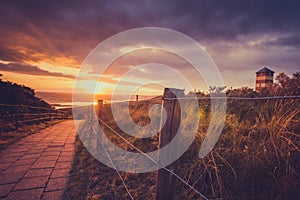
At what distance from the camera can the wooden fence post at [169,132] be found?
1.76 metres

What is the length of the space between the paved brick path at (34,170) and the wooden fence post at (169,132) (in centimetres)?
179

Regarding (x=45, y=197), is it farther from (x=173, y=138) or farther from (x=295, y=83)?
(x=295, y=83)

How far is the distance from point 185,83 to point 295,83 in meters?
2.75

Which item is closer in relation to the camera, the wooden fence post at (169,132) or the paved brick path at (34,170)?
the wooden fence post at (169,132)

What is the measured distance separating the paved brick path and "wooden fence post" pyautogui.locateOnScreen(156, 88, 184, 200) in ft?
5.88

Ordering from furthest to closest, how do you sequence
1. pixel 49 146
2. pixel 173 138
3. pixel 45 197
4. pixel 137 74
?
pixel 137 74 < pixel 49 146 < pixel 45 197 < pixel 173 138

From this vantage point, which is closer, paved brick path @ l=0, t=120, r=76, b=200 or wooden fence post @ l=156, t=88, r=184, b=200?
wooden fence post @ l=156, t=88, r=184, b=200

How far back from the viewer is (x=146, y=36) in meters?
9.66

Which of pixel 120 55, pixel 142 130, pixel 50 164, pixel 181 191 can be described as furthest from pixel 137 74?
pixel 181 191

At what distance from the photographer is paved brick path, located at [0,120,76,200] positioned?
9.36ft

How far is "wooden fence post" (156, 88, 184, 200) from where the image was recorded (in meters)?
1.76

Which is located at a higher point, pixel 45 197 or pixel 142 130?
pixel 142 130

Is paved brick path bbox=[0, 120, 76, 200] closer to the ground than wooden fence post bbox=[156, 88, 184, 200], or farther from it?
closer to the ground

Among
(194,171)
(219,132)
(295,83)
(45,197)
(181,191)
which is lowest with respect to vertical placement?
(45,197)
